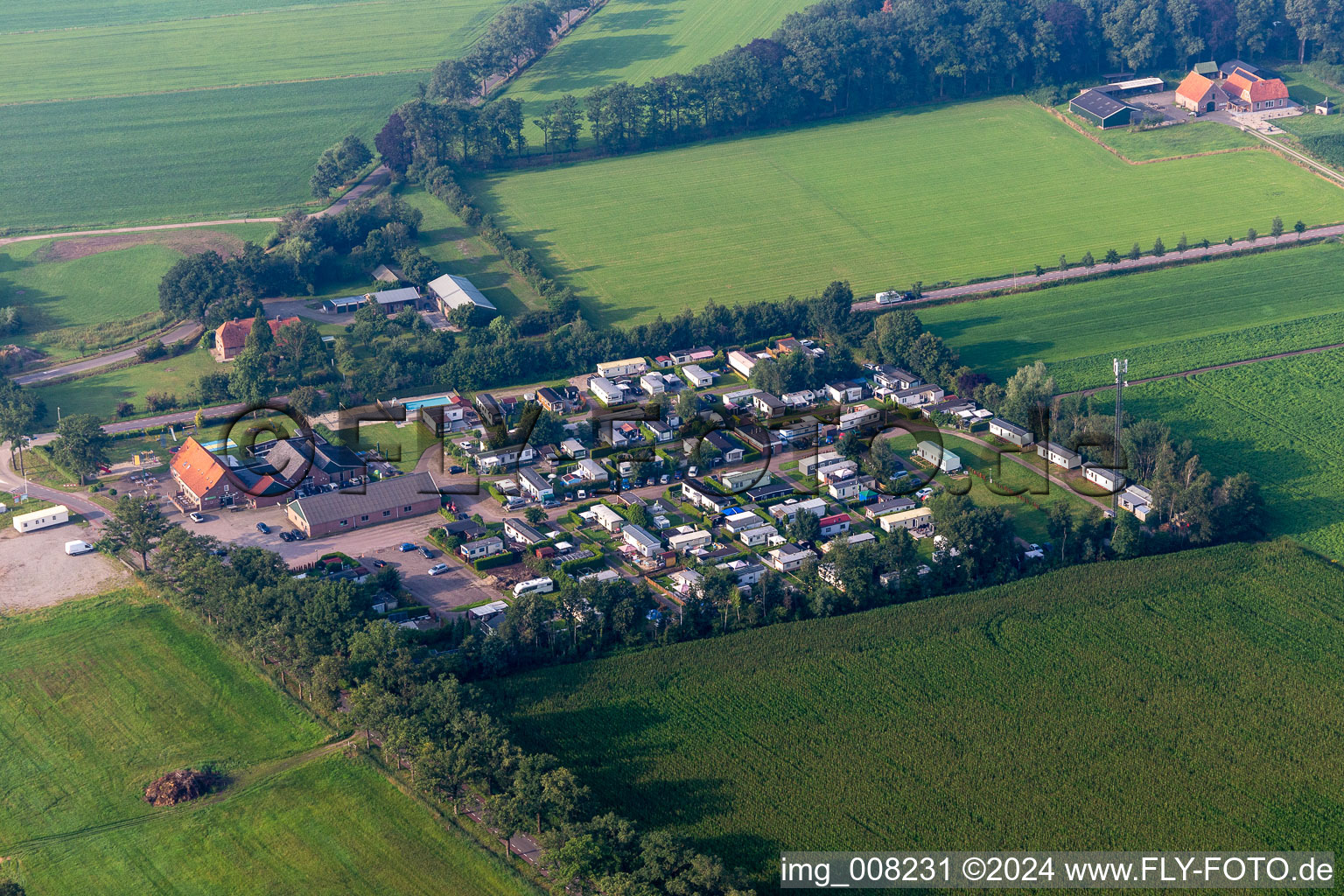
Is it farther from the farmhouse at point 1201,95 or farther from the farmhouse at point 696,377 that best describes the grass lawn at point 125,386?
the farmhouse at point 1201,95

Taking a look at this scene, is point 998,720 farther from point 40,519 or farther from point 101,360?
point 101,360

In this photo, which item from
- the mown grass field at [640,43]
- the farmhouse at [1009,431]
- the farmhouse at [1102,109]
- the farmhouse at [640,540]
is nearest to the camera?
the farmhouse at [640,540]

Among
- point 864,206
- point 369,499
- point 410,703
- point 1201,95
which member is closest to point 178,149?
point 864,206

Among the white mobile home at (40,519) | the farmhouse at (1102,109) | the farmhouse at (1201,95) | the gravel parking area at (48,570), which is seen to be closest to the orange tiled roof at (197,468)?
the gravel parking area at (48,570)

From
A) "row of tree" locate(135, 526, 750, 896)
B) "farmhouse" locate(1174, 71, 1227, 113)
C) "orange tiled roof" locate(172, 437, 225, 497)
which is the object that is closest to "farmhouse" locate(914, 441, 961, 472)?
"row of tree" locate(135, 526, 750, 896)

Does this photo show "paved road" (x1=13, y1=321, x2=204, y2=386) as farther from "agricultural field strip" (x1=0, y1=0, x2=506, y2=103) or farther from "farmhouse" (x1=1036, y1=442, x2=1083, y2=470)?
"farmhouse" (x1=1036, y1=442, x2=1083, y2=470)

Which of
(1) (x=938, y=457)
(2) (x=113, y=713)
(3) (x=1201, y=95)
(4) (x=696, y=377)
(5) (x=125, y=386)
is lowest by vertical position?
(1) (x=938, y=457)
